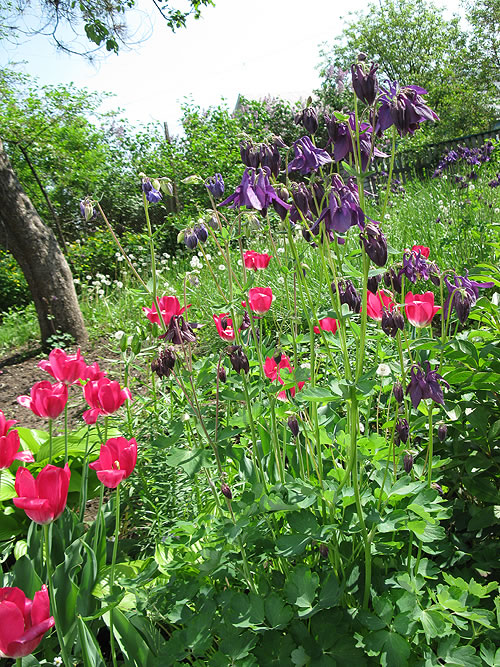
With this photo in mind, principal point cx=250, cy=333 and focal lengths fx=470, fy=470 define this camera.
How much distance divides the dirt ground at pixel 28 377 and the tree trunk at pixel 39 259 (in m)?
0.31

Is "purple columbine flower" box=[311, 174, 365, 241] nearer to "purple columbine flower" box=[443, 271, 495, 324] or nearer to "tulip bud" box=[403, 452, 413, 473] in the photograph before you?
"purple columbine flower" box=[443, 271, 495, 324]

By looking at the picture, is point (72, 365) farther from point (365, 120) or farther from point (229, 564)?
point (365, 120)

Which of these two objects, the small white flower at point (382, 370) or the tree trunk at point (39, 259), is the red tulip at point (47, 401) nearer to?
the small white flower at point (382, 370)

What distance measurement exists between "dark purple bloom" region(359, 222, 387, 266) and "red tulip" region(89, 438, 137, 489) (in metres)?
0.72

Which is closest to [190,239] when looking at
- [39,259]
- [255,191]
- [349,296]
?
[255,191]

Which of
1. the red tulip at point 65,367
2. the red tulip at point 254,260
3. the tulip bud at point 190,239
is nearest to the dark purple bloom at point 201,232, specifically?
the tulip bud at point 190,239

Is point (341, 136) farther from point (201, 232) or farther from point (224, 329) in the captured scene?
point (224, 329)

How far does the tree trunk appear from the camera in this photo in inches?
189

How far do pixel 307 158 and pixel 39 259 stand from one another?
4529 mm

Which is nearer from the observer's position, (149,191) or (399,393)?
(399,393)

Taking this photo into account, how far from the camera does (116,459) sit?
117 cm

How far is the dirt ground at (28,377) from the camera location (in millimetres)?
3498

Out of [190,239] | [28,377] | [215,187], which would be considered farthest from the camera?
[28,377]

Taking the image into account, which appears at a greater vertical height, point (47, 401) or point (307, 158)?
point (307, 158)
